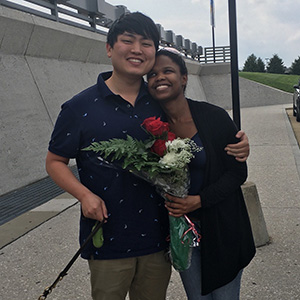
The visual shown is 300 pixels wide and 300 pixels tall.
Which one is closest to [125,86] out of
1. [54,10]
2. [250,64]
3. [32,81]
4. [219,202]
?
[219,202]

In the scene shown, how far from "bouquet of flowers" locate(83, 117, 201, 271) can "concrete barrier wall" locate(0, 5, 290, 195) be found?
5.34 metres

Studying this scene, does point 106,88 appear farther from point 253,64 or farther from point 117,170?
point 253,64

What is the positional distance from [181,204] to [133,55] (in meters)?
0.80

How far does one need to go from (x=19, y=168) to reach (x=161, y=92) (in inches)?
226

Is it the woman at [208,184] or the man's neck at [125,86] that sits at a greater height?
the man's neck at [125,86]

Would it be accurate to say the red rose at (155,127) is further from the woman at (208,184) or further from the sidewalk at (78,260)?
the sidewalk at (78,260)

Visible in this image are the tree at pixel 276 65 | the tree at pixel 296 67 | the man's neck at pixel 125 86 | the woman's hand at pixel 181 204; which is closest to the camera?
the woman's hand at pixel 181 204

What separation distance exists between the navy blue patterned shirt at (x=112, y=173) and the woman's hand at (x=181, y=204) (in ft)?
0.43

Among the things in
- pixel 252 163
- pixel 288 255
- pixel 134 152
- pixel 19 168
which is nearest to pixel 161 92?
pixel 134 152

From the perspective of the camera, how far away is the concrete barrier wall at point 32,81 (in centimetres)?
720

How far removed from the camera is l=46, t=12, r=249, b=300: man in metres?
1.92

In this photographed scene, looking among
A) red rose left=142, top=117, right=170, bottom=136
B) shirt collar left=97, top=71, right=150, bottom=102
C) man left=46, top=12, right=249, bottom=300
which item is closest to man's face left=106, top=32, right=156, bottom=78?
man left=46, top=12, right=249, bottom=300

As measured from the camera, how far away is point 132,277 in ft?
6.81

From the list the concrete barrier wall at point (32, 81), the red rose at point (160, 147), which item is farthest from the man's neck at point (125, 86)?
the concrete barrier wall at point (32, 81)
